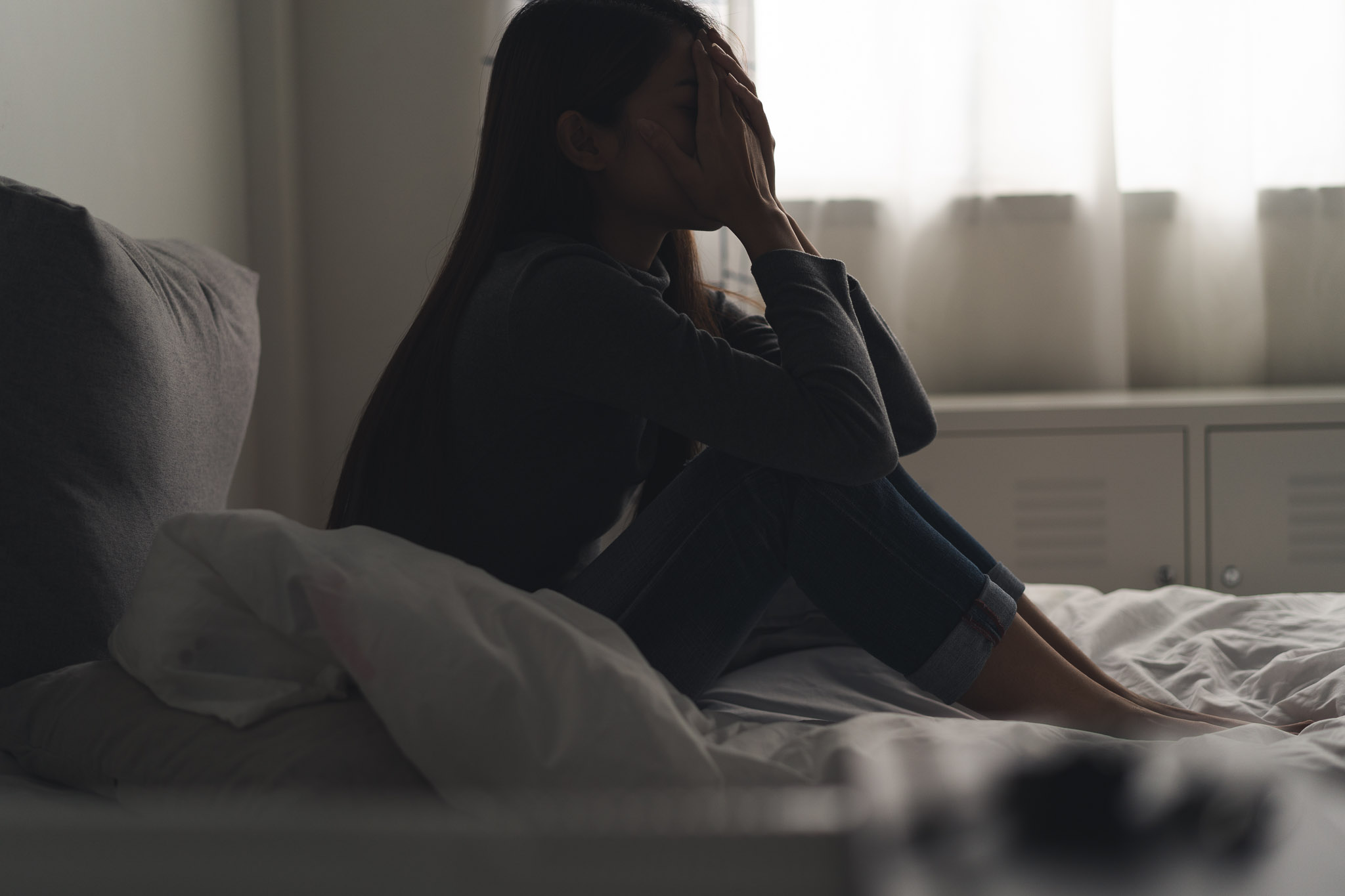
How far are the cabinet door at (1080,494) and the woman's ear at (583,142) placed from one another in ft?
3.47

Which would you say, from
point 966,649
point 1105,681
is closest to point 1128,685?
point 1105,681

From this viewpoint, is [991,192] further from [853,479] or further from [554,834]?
[554,834]

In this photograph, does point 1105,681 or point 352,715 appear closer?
point 352,715

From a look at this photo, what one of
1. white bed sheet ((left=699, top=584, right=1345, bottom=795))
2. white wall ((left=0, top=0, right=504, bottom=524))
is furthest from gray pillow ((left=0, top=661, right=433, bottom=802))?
white wall ((left=0, top=0, right=504, bottom=524))

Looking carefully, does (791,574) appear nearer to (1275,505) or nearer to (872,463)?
(872,463)

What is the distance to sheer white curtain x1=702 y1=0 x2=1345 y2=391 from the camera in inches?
83.0

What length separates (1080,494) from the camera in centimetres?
182

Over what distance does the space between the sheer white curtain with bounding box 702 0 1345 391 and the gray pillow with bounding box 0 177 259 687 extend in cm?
141

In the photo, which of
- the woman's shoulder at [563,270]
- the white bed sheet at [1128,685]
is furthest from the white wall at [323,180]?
the white bed sheet at [1128,685]

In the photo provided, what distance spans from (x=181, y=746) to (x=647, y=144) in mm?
647

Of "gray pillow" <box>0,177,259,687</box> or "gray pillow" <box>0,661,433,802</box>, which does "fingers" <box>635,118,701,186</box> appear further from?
"gray pillow" <box>0,661,433,802</box>

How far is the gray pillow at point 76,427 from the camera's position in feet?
2.26

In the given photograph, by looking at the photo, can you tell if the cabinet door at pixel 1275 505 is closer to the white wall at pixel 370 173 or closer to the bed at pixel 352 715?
the bed at pixel 352 715

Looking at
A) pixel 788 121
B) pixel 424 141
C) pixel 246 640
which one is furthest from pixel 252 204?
pixel 246 640
